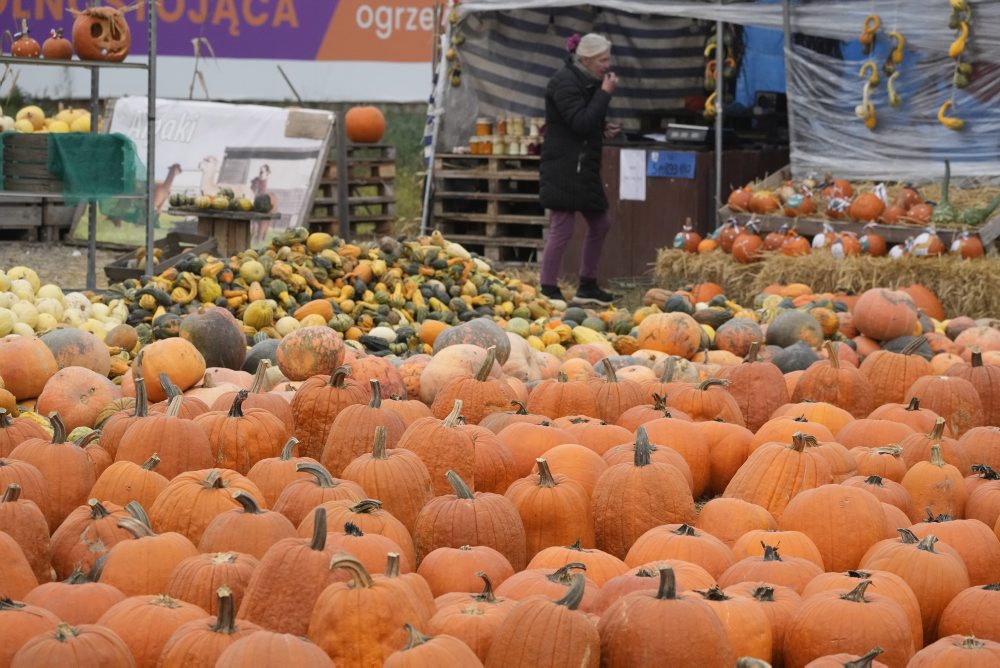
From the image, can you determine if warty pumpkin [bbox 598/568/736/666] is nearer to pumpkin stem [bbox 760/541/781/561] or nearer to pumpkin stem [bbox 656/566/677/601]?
pumpkin stem [bbox 656/566/677/601]

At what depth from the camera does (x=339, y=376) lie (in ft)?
15.6

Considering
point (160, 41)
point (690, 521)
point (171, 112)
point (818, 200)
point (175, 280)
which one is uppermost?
point (160, 41)

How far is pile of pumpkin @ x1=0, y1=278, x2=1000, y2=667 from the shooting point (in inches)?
113

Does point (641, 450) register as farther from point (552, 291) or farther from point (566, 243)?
point (566, 243)

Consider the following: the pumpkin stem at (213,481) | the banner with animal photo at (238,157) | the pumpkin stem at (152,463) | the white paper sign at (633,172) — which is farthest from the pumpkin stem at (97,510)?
the white paper sign at (633,172)

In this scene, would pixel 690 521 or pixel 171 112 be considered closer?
pixel 690 521

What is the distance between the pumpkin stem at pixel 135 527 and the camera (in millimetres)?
3287

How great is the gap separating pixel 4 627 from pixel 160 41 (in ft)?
48.2

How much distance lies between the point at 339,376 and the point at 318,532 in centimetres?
175

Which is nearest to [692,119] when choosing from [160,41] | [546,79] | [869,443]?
[546,79]

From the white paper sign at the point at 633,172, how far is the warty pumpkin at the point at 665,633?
33.7ft

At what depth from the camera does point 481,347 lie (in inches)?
244

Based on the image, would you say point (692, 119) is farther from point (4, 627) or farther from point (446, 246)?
point (4, 627)

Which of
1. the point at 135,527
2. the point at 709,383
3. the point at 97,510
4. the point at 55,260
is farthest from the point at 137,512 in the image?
the point at 55,260
